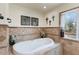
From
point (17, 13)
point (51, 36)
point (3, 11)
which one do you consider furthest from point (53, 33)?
point (3, 11)

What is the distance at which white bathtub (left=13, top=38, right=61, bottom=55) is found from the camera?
4.32ft

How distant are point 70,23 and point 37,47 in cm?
55

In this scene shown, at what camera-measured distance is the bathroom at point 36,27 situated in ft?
4.25

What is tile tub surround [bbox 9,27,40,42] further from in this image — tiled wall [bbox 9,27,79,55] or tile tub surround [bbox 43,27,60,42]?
tile tub surround [bbox 43,27,60,42]

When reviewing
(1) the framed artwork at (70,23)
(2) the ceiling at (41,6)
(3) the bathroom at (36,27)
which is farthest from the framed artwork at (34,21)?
(1) the framed artwork at (70,23)

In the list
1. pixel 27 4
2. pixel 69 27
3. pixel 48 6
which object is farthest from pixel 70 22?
pixel 27 4

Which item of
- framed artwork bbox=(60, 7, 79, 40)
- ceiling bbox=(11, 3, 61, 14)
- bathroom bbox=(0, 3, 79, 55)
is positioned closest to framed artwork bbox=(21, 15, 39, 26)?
bathroom bbox=(0, 3, 79, 55)

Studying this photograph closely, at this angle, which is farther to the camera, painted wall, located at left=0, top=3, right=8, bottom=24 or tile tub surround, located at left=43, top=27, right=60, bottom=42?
tile tub surround, located at left=43, top=27, right=60, bottom=42

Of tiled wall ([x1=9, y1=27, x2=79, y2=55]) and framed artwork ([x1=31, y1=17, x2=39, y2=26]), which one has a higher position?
framed artwork ([x1=31, y1=17, x2=39, y2=26])

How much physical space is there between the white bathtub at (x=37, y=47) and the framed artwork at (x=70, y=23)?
8.8 inches

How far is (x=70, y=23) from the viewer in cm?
134

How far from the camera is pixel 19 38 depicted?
1366 millimetres

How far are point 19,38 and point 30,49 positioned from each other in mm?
212

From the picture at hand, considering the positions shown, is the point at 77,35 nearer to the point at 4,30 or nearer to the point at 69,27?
the point at 69,27
